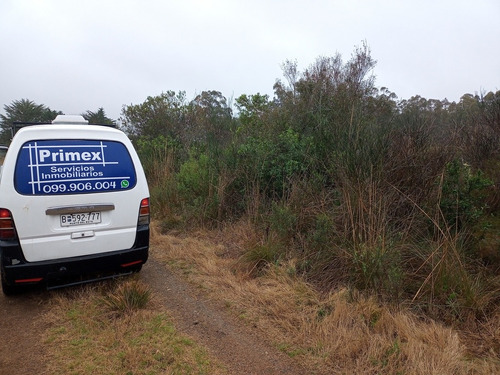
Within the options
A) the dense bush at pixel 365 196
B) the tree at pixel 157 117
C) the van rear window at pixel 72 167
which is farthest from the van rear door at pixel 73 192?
the tree at pixel 157 117

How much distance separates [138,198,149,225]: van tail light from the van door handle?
0.35 metres

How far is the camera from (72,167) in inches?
137

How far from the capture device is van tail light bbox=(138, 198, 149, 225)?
3.92 m

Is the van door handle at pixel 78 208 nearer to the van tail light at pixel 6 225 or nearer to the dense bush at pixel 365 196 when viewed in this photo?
the van tail light at pixel 6 225

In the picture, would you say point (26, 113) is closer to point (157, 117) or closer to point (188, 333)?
point (157, 117)

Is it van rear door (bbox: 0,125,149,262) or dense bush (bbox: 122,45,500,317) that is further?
dense bush (bbox: 122,45,500,317)

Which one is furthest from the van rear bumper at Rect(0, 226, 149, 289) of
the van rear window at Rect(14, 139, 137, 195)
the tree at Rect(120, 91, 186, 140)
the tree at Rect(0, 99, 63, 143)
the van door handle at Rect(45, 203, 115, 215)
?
the tree at Rect(0, 99, 63, 143)

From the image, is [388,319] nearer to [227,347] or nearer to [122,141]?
[227,347]

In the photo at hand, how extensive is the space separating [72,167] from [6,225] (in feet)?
2.66

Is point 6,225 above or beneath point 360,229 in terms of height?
above

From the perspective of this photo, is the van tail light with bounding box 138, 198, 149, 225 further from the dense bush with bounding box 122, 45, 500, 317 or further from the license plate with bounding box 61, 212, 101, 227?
the dense bush with bounding box 122, 45, 500, 317

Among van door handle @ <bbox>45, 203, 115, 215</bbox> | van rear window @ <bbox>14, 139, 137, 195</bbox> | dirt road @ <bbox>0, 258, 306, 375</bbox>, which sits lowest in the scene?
dirt road @ <bbox>0, 258, 306, 375</bbox>

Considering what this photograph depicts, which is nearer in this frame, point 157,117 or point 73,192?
point 73,192

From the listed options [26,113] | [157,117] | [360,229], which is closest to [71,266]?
[360,229]
